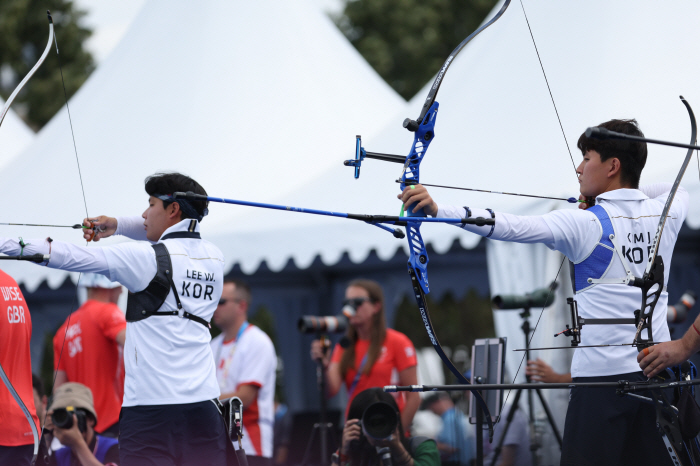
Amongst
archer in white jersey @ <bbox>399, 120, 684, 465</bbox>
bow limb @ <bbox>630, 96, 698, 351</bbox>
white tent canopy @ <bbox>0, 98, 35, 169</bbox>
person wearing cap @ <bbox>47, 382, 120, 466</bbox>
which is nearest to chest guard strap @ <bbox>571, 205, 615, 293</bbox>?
archer in white jersey @ <bbox>399, 120, 684, 465</bbox>

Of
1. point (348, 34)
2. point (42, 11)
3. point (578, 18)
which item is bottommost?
point (578, 18)

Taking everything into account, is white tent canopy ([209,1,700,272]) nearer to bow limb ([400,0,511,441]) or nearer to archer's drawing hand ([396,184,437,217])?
bow limb ([400,0,511,441])

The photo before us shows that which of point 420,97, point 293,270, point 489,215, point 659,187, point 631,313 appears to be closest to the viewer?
point 489,215

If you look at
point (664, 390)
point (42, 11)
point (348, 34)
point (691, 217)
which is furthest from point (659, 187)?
point (42, 11)

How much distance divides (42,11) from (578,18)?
1596 cm

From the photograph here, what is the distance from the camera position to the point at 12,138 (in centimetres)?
945

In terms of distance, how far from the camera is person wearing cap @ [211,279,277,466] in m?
4.44

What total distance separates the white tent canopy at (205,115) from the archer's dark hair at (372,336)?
171 cm

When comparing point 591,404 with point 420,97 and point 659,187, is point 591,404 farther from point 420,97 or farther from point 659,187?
point 420,97

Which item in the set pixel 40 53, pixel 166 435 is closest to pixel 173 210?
pixel 166 435

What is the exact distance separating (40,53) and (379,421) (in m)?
17.1

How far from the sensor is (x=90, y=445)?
4.02 meters

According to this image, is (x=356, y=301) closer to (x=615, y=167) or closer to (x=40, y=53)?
(x=615, y=167)

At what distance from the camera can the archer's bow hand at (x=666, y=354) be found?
7.59 feet
